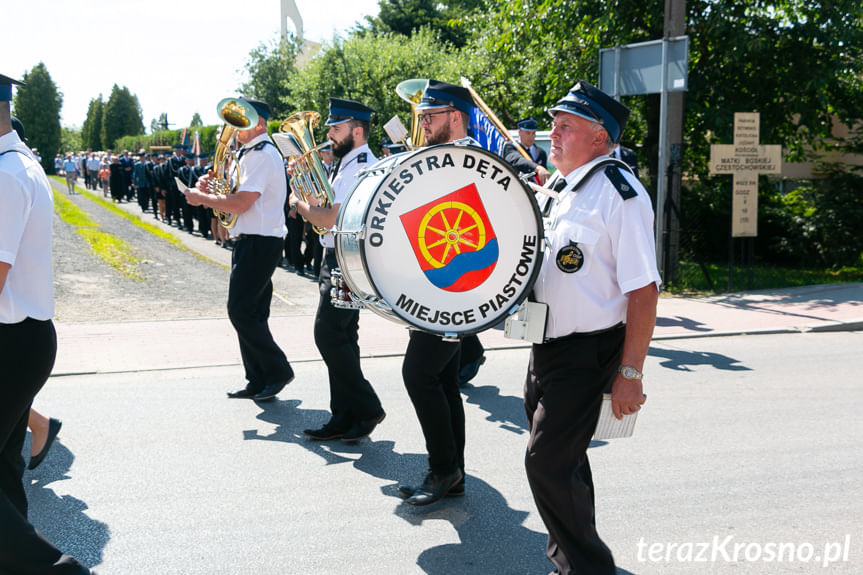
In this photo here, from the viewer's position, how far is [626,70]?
11.0 meters

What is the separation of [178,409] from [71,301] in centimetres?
516

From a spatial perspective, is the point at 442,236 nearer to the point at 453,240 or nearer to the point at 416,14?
the point at 453,240

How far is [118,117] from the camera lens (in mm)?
80562

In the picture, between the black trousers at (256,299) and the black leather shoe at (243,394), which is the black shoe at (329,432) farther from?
the black leather shoe at (243,394)

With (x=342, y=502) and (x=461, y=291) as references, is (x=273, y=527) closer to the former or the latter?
(x=342, y=502)

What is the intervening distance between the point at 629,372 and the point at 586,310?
0.89 feet

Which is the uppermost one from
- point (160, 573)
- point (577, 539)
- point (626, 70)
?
point (626, 70)

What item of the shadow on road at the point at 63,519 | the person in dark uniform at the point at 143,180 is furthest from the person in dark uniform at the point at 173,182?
the shadow on road at the point at 63,519

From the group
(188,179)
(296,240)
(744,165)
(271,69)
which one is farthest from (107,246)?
(271,69)

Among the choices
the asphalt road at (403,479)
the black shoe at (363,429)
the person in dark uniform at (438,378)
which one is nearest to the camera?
the asphalt road at (403,479)

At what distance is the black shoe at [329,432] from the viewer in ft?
17.4

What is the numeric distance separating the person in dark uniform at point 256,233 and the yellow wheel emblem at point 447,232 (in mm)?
2763

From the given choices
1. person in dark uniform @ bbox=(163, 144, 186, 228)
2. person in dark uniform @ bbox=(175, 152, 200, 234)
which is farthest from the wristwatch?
person in dark uniform @ bbox=(163, 144, 186, 228)

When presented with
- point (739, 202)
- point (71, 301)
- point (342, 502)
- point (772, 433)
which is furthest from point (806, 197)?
point (342, 502)
